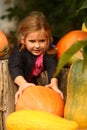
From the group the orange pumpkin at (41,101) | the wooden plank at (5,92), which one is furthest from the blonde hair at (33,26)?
the orange pumpkin at (41,101)

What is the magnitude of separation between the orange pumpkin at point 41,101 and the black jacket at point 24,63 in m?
0.23

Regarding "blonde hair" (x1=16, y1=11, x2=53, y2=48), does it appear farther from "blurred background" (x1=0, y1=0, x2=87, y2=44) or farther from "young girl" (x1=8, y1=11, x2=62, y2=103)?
"blurred background" (x1=0, y1=0, x2=87, y2=44)

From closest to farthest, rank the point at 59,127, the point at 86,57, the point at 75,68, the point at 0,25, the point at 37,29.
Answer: the point at 86,57
the point at 59,127
the point at 75,68
the point at 37,29
the point at 0,25

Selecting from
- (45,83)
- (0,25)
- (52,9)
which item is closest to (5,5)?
(0,25)

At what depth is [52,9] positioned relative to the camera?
4.74 m

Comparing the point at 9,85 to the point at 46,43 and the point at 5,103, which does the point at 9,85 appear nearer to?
the point at 5,103

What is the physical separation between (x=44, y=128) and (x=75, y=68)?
1.15 ft

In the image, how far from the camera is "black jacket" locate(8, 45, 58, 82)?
9.15ft

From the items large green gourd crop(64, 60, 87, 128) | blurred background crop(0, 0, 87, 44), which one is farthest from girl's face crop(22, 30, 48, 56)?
blurred background crop(0, 0, 87, 44)

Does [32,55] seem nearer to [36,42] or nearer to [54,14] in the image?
[36,42]

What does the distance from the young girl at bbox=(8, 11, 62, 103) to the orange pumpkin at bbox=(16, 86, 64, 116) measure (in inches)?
5.5

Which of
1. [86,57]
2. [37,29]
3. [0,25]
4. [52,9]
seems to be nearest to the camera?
[86,57]

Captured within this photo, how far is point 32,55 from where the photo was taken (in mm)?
2838

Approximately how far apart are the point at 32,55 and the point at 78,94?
597 millimetres
